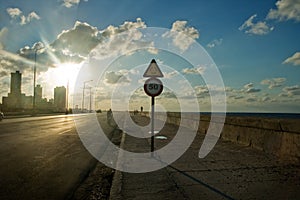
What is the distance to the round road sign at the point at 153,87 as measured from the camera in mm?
9148

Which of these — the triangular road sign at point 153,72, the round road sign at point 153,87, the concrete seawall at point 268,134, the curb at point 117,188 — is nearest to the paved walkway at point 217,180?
the curb at point 117,188

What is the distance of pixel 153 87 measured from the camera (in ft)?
30.2

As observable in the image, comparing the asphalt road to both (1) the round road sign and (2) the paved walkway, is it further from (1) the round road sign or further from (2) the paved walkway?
(1) the round road sign

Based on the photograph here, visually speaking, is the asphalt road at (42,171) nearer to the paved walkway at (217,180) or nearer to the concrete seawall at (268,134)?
the paved walkway at (217,180)

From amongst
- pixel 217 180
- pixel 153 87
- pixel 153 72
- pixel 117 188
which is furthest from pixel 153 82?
pixel 117 188

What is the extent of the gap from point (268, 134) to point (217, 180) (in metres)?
3.64

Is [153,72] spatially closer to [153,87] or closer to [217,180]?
[153,87]

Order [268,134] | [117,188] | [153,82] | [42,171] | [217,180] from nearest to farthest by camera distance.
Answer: [117,188], [217,180], [42,171], [268,134], [153,82]

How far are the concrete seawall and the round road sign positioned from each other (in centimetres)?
324

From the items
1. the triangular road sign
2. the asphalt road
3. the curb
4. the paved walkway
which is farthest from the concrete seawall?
the asphalt road

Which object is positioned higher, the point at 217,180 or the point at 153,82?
the point at 153,82

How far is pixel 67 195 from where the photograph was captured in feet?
18.0

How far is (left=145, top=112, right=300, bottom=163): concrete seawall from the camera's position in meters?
7.47

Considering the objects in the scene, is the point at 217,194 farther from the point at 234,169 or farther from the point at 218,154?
the point at 218,154
